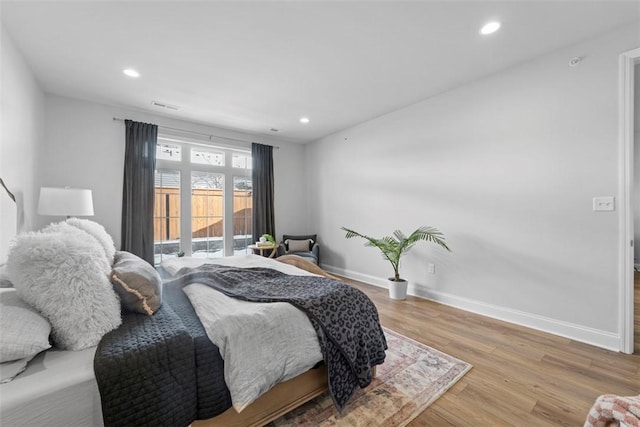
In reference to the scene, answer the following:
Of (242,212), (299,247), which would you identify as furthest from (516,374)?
(242,212)

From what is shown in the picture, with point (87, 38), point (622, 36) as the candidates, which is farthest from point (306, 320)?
point (622, 36)

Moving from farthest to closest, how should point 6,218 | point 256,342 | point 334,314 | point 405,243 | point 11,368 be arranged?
point 405,243 → point 6,218 → point 334,314 → point 256,342 → point 11,368

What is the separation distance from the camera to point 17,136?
7.45 ft

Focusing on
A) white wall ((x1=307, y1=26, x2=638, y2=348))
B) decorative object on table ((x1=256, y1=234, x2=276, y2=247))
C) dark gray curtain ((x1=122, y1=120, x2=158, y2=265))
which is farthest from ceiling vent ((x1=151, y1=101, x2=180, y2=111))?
white wall ((x1=307, y1=26, x2=638, y2=348))

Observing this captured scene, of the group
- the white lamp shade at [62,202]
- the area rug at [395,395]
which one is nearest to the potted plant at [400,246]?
the area rug at [395,395]

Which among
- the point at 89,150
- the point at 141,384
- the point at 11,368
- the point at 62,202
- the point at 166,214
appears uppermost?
the point at 89,150

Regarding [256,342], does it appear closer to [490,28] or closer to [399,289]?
[399,289]

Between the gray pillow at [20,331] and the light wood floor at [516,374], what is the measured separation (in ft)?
5.82

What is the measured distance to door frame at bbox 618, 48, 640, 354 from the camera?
82.0 inches

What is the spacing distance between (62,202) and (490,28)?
4.16 m

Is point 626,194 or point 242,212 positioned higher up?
point 626,194

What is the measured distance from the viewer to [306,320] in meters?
1.49

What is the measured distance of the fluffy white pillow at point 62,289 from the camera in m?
1.08

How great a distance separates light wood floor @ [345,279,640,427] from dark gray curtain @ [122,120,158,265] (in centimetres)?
337
